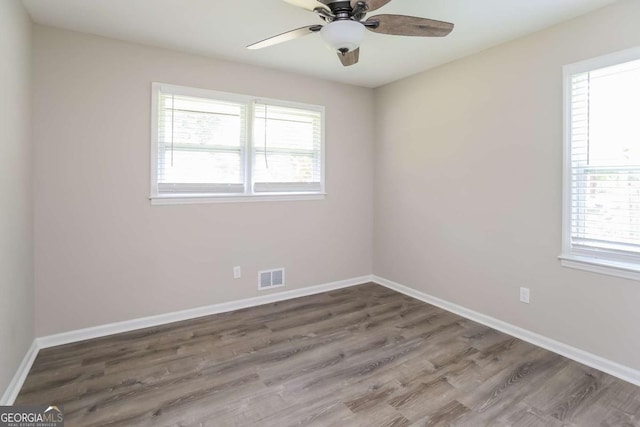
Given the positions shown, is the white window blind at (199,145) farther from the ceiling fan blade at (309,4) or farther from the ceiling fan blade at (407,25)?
the ceiling fan blade at (407,25)

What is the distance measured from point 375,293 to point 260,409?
2.32 metres

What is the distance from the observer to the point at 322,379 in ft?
7.53

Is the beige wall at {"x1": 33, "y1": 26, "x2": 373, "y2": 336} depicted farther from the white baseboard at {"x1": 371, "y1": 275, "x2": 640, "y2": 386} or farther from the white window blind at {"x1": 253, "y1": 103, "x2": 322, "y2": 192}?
the white baseboard at {"x1": 371, "y1": 275, "x2": 640, "y2": 386}

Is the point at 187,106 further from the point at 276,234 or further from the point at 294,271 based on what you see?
the point at 294,271

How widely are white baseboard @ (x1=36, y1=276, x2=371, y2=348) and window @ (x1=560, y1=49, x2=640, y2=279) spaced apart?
253 cm

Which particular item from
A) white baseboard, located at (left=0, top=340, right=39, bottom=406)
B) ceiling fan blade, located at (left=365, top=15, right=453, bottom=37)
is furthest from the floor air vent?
ceiling fan blade, located at (left=365, top=15, right=453, bottom=37)

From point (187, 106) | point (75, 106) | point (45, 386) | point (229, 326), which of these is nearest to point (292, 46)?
point (187, 106)

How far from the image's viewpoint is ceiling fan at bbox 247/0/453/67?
1.79 m

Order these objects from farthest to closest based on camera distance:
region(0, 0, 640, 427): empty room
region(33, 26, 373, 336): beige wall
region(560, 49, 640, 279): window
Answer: region(33, 26, 373, 336): beige wall, region(560, 49, 640, 279): window, region(0, 0, 640, 427): empty room

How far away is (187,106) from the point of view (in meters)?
3.21

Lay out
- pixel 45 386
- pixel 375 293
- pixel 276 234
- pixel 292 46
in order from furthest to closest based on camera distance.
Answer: pixel 375 293
pixel 276 234
pixel 292 46
pixel 45 386

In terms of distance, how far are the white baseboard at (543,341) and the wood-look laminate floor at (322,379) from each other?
7cm

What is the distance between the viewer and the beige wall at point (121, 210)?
8.84 feet

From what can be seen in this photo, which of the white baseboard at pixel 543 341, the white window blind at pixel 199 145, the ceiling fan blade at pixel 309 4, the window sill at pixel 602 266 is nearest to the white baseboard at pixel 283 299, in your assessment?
the white baseboard at pixel 543 341
